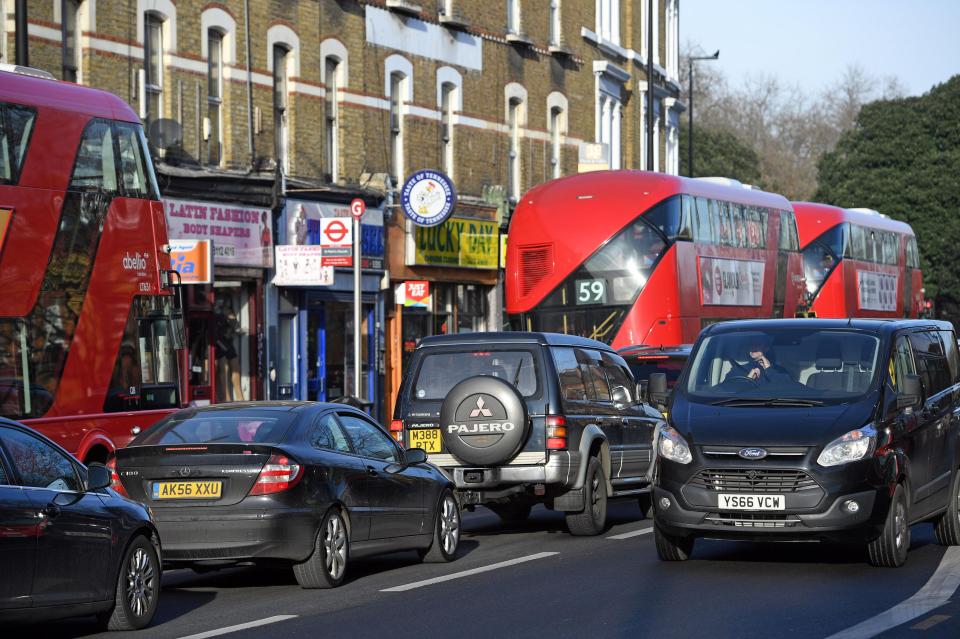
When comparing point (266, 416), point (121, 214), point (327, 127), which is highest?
point (327, 127)

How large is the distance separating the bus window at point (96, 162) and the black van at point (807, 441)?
256 inches

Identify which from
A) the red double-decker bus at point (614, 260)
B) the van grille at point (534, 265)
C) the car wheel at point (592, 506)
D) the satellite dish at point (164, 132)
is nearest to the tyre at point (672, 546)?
the car wheel at point (592, 506)

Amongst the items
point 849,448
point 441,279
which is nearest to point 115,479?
point 849,448

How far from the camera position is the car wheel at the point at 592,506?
16188 mm

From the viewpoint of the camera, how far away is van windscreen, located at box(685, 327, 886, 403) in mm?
13344

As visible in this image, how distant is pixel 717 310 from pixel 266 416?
1899 centimetres

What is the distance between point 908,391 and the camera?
13.4 meters

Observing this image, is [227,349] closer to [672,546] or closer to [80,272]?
[80,272]

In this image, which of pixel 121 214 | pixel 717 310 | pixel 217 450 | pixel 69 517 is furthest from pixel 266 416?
pixel 717 310

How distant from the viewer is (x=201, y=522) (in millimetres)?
11852

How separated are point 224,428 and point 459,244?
24.3 meters

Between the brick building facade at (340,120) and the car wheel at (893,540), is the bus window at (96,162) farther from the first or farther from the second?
the car wheel at (893,540)

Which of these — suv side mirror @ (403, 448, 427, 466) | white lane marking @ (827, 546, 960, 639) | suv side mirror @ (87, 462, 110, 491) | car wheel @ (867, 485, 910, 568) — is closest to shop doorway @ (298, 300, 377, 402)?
suv side mirror @ (403, 448, 427, 466)

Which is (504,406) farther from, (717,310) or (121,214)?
(717,310)
